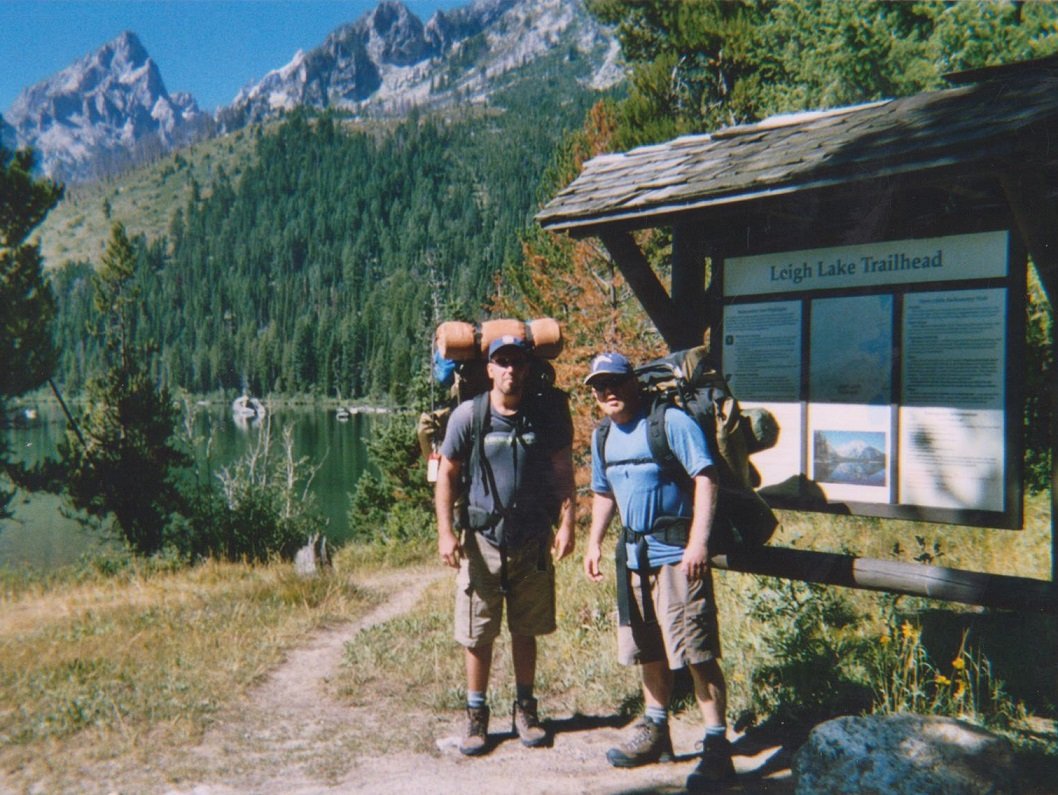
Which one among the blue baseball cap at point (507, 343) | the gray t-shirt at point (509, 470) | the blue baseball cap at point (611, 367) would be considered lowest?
the gray t-shirt at point (509, 470)

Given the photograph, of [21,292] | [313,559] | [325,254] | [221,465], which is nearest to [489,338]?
[313,559]

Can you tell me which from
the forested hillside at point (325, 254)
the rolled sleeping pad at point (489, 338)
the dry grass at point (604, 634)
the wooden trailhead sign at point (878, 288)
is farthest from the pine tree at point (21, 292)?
the forested hillside at point (325, 254)

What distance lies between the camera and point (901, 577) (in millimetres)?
3482

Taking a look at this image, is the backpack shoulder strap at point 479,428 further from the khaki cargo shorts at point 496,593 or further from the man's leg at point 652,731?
the man's leg at point 652,731

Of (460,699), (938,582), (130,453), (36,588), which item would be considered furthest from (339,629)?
(130,453)

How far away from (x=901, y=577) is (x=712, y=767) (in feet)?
3.67

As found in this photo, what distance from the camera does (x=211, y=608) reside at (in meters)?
6.89

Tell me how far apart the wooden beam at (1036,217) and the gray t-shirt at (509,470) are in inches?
79.8

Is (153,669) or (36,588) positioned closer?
(153,669)

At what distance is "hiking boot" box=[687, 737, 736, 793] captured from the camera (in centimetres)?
328

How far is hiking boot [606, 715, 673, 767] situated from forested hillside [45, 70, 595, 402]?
86396mm

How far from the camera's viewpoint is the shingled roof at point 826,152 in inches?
117

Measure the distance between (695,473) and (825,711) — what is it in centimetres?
157

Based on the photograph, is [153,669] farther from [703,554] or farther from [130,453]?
[130,453]
